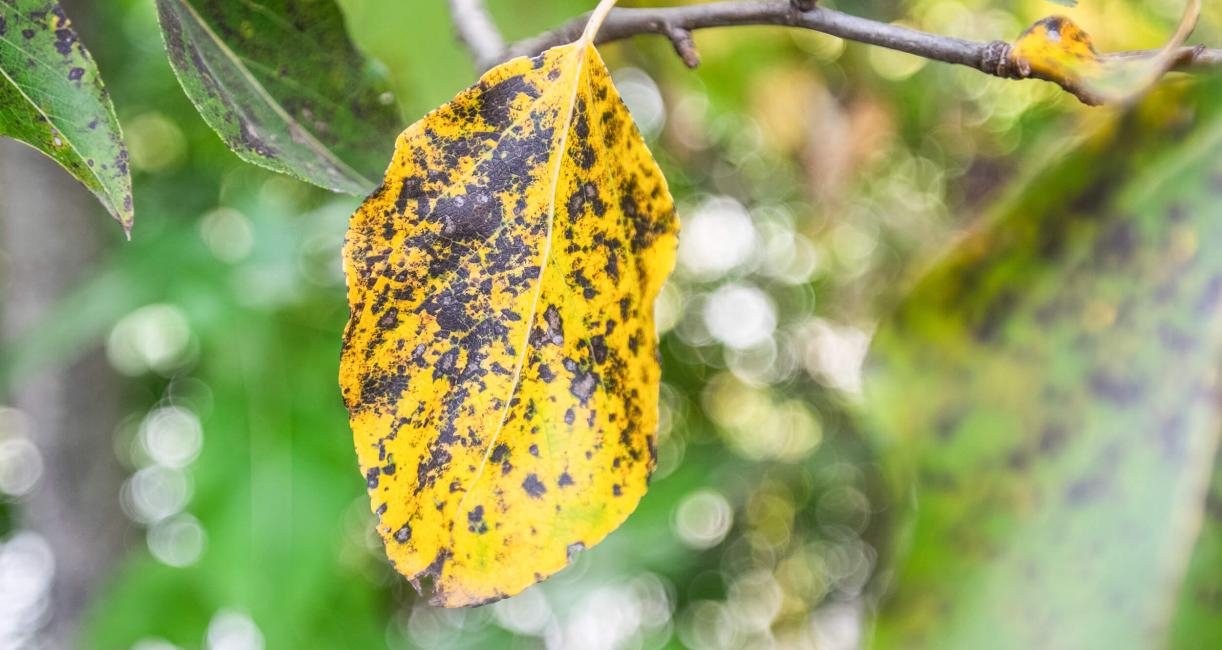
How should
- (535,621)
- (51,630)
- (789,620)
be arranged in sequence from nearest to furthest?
(51,630) → (535,621) → (789,620)

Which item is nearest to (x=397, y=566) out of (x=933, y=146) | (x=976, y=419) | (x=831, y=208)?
(x=976, y=419)

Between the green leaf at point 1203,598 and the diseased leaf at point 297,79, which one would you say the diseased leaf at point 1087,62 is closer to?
the green leaf at point 1203,598

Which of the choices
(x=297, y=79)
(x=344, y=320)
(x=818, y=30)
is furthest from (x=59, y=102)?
(x=344, y=320)

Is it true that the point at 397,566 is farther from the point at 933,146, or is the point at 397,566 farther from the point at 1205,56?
the point at 933,146

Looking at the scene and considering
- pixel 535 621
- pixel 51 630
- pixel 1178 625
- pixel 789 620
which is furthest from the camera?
pixel 789 620

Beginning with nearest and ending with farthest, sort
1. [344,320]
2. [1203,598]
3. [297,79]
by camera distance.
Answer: [1203,598] < [297,79] < [344,320]

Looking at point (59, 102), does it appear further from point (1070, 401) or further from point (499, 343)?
point (1070, 401)
